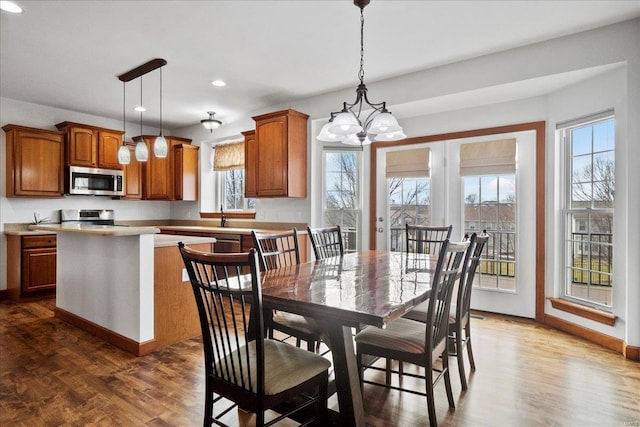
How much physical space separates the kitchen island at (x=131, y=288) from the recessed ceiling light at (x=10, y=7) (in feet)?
5.44

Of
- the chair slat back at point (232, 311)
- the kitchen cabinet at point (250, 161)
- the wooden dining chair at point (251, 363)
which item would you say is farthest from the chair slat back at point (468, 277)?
the kitchen cabinet at point (250, 161)

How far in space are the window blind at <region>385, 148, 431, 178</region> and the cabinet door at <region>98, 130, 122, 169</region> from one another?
404 cm

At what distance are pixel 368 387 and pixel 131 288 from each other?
1949mm

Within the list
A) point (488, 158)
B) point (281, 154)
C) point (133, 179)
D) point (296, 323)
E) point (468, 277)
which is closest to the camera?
point (296, 323)

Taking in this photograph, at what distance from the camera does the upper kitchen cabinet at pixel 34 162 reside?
4.50 metres

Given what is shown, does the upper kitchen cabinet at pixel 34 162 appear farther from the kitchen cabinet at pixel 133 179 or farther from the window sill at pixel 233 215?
the window sill at pixel 233 215

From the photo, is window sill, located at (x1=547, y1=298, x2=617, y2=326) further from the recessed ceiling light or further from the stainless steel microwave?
the stainless steel microwave

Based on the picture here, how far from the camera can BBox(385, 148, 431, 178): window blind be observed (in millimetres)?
4191

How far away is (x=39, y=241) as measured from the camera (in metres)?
4.45

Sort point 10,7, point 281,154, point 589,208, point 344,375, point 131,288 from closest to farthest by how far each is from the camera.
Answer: point 344,375 → point 10,7 → point 131,288 → point 589,208 → point 281,154

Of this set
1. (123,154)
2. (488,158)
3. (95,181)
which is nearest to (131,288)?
(123,154)

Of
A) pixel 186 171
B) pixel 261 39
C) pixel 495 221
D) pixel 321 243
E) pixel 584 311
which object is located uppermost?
pixel 261 39

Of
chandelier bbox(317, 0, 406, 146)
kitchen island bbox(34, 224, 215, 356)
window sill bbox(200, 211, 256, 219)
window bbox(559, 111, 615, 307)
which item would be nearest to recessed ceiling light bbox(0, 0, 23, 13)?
kitchen island bbox(34, 224, 215, 356)

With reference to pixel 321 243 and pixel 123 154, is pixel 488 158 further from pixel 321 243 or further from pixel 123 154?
pixel 123 154
